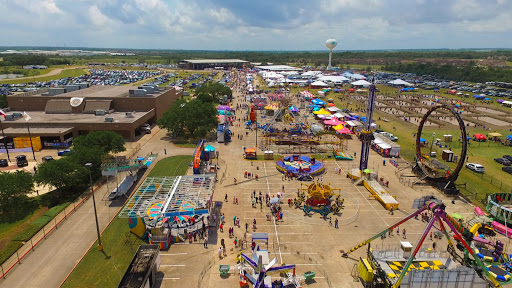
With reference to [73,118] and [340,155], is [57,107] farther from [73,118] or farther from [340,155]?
[340,155]

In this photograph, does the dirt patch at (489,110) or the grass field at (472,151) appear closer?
the grass field at (472,151)

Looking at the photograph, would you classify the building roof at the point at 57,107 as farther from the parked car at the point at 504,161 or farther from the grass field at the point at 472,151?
the parked car at the point at 504,161

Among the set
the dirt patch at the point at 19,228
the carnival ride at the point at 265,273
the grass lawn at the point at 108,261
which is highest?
the carnival ride at the point at 265,273

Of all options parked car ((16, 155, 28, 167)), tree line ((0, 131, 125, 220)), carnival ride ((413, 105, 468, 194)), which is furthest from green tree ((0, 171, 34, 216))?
carnival ride ((413, 105, 468, 194))

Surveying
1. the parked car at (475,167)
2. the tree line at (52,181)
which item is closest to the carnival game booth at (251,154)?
the tree line at (52,181)

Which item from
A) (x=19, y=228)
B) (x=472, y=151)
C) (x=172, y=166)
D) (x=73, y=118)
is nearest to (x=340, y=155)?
(x=472, y=151)

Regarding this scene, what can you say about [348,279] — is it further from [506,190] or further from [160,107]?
[160,107]
